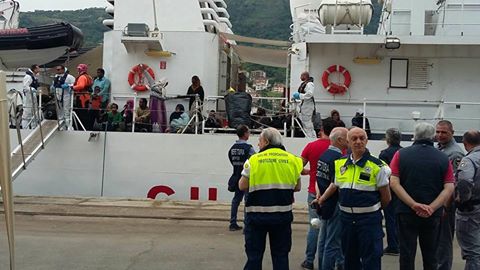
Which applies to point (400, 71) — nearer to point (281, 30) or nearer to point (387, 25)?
point (387, 25)

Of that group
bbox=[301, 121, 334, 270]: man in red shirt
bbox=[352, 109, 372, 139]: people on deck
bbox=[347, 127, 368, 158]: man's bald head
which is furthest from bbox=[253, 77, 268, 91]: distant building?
bbox=[347, 127, 368, 158]: man's bald head

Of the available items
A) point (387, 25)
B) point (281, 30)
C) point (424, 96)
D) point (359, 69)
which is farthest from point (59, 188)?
point (281, 30)

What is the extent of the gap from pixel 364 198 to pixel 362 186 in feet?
0.33

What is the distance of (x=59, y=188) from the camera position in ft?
39.3

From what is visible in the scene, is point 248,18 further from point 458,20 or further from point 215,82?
point 215,82

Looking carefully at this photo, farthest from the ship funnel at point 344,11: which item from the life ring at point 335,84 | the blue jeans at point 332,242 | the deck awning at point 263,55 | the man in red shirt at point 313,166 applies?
the blue jeans at point 332,242

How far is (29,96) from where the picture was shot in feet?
39.5

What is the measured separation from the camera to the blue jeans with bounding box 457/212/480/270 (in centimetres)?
539

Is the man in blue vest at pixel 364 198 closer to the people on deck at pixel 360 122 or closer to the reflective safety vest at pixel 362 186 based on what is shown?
the reflective safety vest at pixel 362 186

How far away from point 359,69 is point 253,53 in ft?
19.8

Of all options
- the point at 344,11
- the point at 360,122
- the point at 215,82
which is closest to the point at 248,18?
the point at 215,82

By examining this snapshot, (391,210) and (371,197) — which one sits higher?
(371,197)

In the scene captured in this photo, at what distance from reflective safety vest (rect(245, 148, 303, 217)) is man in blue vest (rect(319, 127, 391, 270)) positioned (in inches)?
20.1

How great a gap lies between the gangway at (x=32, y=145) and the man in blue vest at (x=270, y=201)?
19.9 ft
